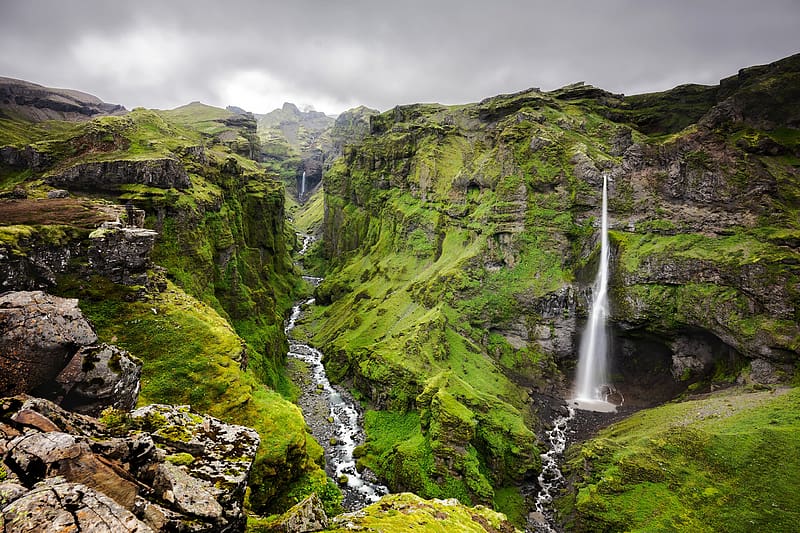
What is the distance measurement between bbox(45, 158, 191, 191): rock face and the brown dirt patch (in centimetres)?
1035

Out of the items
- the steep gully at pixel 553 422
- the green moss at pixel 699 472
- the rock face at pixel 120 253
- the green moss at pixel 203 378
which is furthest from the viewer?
the steep gully at pixel 553 422

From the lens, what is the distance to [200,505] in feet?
32.5

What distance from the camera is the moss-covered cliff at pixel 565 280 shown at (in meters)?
46.7

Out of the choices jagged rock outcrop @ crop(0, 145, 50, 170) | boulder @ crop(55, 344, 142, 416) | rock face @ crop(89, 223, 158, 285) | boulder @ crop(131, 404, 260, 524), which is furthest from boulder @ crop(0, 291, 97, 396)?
jagged rock outcrop @ crop(0, 145, 50, 170)

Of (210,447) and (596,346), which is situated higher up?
(210,447)

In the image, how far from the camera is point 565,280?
66.8 meters

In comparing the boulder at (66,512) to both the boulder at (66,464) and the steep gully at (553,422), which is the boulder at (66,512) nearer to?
the boulder at (66,464)

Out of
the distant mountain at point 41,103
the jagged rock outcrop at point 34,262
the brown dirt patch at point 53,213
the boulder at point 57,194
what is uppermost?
the distant mountain at point 41,103

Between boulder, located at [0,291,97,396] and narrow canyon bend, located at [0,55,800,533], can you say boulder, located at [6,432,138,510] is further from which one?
boulder, located at [0,291,97,396]

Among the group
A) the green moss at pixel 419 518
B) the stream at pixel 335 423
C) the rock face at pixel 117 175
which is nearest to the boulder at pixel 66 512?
the green moss at pixel 419 518

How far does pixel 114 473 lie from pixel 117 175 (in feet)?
154

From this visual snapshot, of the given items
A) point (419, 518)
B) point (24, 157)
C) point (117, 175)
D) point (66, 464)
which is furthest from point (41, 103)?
point (419, 518)

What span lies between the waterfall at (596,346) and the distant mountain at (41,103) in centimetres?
13529

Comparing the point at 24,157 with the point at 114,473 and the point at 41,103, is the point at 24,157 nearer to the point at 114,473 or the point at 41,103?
the point at 114,473
